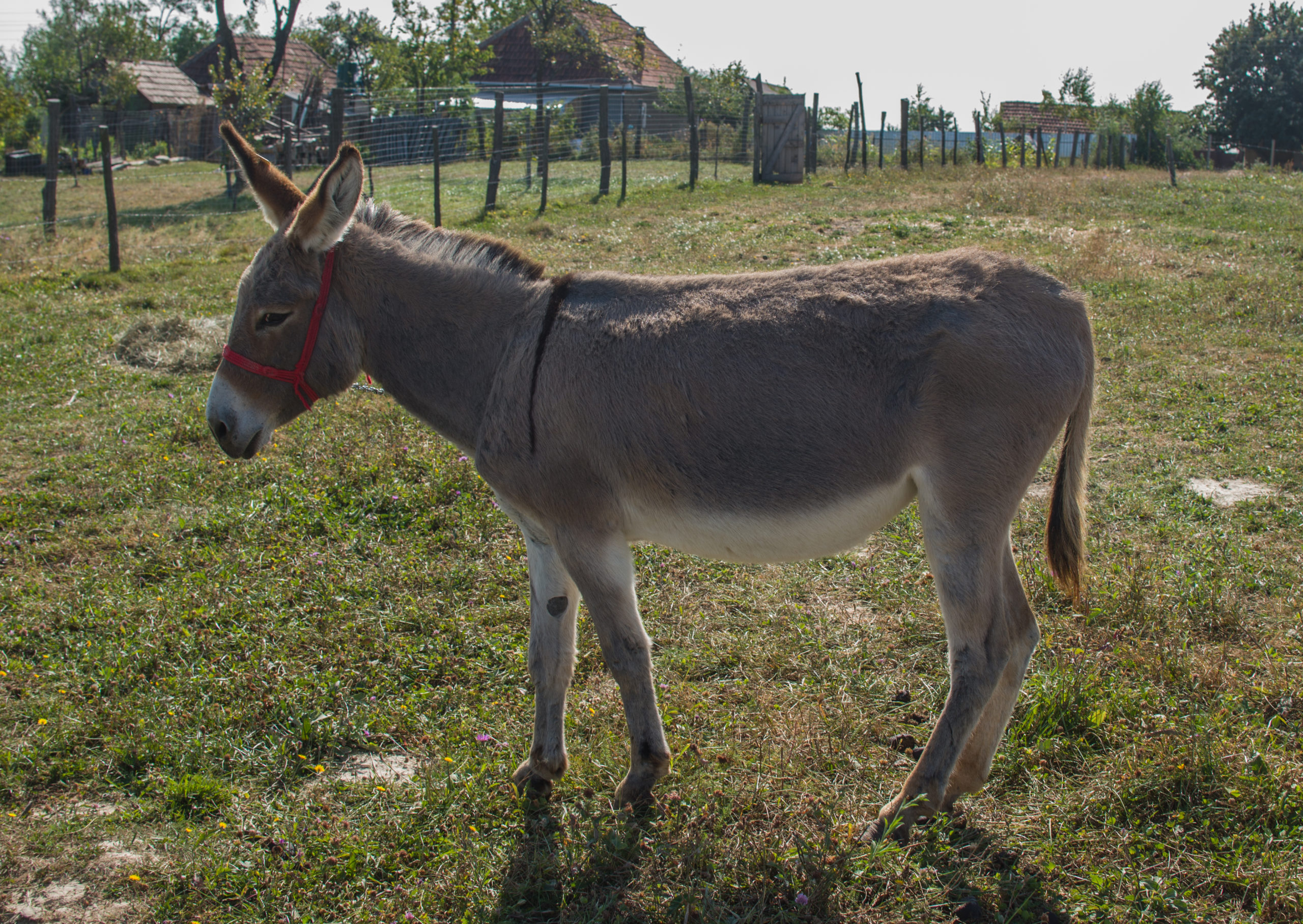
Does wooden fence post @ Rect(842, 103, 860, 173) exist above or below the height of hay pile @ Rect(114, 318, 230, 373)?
above

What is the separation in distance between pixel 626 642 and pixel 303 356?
1.57 m

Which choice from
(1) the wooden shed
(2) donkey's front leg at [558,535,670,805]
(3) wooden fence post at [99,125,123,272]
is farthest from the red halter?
(1) the wooden shed

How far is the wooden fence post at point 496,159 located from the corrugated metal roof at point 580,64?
1900 cm

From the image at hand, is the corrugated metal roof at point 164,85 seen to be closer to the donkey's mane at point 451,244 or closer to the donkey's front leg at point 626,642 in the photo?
the donkey's mane at point 451,244

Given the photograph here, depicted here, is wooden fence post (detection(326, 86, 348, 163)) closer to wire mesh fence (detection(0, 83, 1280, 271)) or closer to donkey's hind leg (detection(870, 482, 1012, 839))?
wire mesh fence (detection(0, 83, 1280, 271))

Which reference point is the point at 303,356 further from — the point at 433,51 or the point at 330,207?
the point at 433,51

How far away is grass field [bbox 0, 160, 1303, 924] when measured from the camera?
266 centimetres

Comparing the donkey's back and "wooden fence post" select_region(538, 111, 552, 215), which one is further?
"wooden fence post" select_region(538, 111, 552, 215)

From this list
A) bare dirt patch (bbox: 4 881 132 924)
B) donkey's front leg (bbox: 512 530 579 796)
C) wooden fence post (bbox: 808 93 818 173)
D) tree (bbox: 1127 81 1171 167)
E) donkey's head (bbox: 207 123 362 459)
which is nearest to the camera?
bare dirt patch (bbox: 4 881 132 924)

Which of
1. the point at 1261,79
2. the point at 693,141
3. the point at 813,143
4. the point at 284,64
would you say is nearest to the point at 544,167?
the point at 693,141

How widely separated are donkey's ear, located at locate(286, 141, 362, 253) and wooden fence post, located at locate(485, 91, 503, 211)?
13.9 meters

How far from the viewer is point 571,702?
365 cm

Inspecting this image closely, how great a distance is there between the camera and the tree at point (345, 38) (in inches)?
1795

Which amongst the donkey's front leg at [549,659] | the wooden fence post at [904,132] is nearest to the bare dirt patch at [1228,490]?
the donkey's front leg at [549,659]
